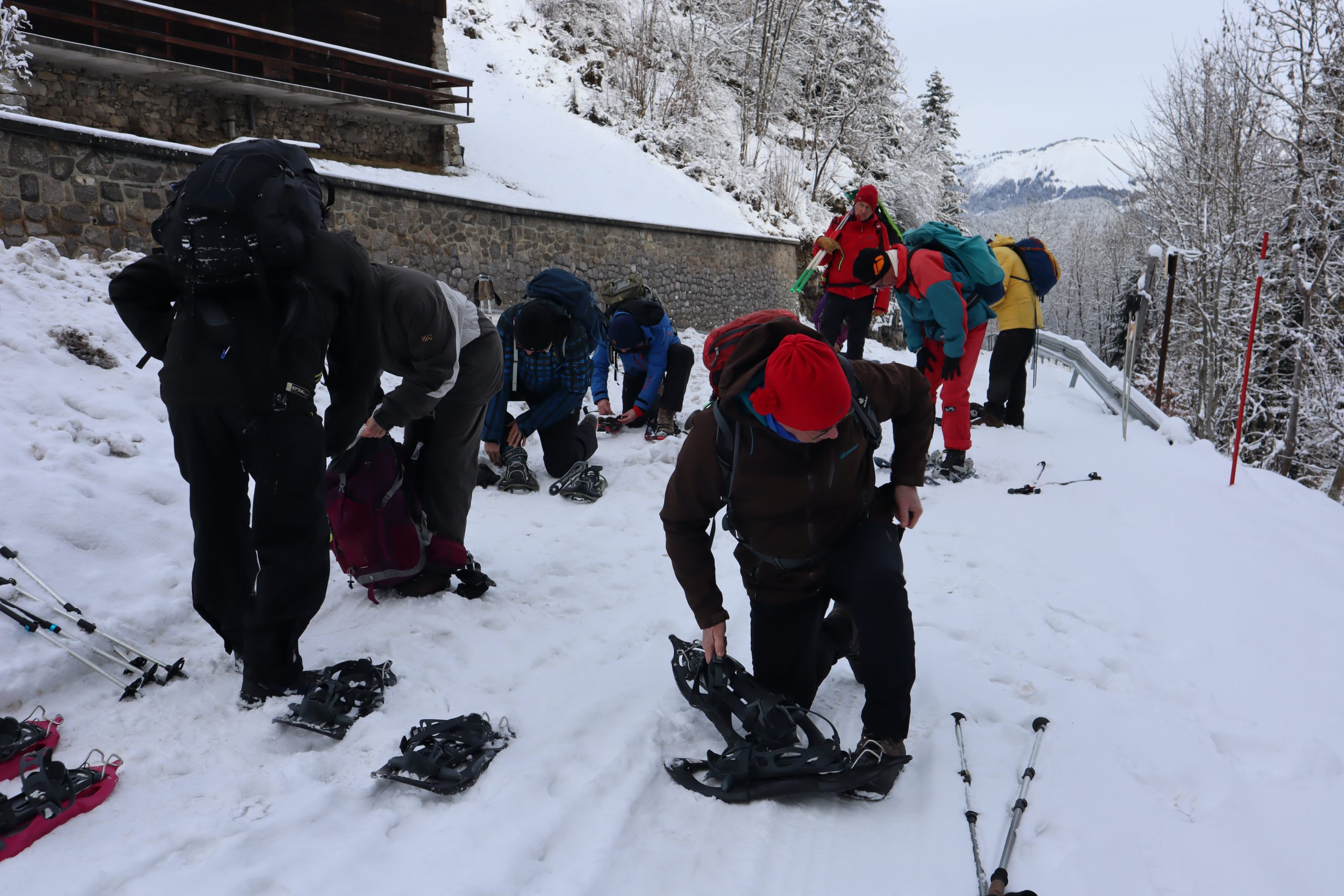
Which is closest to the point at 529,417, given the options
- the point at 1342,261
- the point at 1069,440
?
the point at 1069,440

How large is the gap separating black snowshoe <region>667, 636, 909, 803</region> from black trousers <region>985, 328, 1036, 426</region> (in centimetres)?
546

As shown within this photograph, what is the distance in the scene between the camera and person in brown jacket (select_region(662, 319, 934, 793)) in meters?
2.29

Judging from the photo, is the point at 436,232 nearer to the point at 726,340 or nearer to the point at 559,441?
the point at 559,441

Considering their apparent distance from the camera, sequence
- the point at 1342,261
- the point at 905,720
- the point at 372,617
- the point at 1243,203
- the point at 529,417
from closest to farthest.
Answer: the point at 905,720 → the point at 372,617 → the point at 529,417 → the point at 1342,261 → the point at 1243,203

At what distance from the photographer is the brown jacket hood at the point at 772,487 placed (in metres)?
2.42

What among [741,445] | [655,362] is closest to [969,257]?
[655,362]

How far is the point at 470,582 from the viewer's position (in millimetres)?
3656

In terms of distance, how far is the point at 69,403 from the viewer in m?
4.62

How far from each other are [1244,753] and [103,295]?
8.20m

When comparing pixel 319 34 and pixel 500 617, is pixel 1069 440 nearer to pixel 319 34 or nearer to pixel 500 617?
pixel 500 617

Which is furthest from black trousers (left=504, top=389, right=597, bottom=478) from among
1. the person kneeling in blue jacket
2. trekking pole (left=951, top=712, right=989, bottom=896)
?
trekking pole (left=951, top=712, right=989, bottom=896)

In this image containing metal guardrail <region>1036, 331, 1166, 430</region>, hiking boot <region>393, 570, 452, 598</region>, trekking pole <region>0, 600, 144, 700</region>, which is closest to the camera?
trekking pole <region>0, 600, 144, 700</region>

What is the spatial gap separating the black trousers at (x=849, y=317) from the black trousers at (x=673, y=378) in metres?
1.33

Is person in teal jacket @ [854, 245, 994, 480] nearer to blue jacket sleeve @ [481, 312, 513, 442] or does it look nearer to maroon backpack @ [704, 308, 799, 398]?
blue jacket sleeve @ [481, 312, 513, 442]
